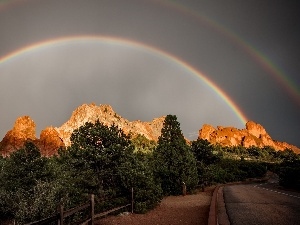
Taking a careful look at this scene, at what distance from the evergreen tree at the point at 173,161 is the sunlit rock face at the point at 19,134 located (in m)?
92.3

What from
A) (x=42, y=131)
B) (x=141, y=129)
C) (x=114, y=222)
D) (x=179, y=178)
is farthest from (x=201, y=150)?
(x=141, y=129)

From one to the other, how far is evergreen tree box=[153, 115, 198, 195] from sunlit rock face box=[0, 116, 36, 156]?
303 feet

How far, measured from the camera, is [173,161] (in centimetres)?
3081

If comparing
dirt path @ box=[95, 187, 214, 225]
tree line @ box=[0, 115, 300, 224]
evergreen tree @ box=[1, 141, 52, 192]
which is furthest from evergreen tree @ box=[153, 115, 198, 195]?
evergreen tree @ box=[1, 141, 52, 192]

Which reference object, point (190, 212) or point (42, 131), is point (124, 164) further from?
point (42, 131)

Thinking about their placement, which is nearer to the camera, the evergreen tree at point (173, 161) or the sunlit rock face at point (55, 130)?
the evergreen tree at point (173, 161)

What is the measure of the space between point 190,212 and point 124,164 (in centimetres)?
572

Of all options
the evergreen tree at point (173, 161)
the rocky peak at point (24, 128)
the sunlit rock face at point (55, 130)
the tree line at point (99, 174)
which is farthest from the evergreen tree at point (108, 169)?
the rocky peak at point (24, 128)

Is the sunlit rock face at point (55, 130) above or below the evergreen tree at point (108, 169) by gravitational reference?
above

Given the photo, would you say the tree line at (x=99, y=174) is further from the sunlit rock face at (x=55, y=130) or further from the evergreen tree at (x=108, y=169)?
the sunlit rock face at (x=55, y=130)

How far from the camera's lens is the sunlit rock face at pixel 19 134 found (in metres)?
112

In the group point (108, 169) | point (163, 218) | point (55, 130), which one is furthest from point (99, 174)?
point (55, 130)

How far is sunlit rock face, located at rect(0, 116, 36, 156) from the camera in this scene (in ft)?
366

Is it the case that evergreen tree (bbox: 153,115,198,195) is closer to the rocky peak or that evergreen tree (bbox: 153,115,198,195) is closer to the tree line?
the tree line
